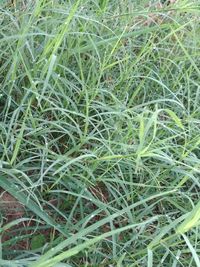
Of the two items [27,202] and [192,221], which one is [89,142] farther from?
[192,221]

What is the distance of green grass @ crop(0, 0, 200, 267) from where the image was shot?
1177 mm

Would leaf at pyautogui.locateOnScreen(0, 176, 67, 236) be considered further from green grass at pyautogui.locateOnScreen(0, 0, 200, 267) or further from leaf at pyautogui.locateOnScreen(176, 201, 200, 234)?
leaf at pyautogui.locateOnScreen(176, 201, 200, 234)

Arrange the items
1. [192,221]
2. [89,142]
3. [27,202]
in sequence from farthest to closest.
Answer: [89,142], [27,202], [192,221]

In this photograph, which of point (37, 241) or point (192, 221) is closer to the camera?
point (192, 221)

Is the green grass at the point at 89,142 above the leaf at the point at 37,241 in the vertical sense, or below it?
above

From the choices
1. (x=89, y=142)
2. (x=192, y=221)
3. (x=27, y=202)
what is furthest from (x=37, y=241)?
(x=192, y=221)

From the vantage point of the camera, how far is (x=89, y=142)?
51.7 inches

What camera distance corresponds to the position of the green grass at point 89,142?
1177 mm

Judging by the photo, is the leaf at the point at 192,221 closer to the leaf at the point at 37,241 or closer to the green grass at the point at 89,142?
the green grass at the point at 89,142

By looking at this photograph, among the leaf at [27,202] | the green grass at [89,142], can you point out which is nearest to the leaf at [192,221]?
the green grass at [89,142]

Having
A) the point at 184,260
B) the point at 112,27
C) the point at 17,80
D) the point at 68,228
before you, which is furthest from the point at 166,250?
the point at 112,27

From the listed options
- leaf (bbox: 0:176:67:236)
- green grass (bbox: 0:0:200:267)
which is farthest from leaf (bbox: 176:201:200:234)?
leaf (bbox: 0:176:67:236)

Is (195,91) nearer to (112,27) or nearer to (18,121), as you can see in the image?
(112,27)

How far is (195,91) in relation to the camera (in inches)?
63.0
